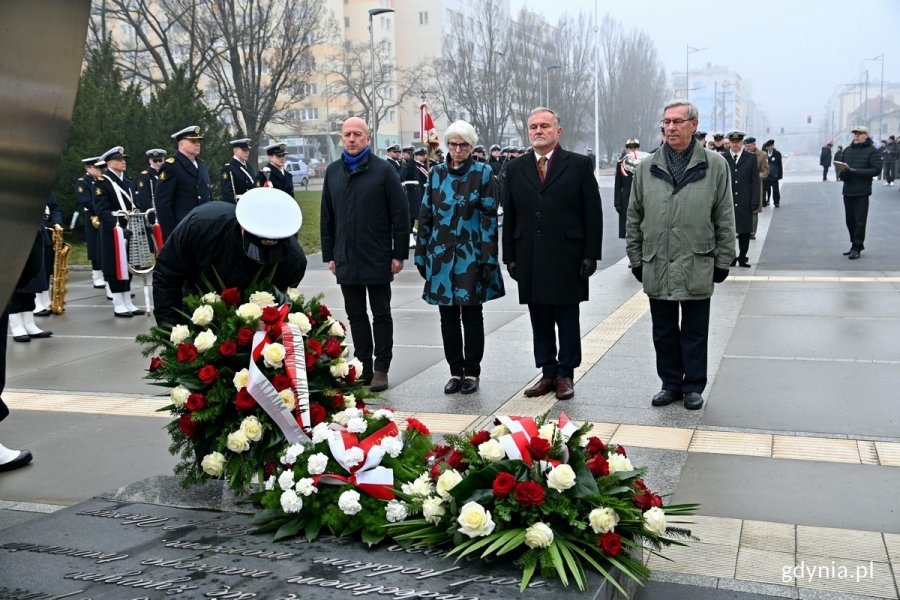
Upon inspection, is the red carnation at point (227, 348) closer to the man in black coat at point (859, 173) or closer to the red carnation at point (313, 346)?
the red carnation at point (313, 346)

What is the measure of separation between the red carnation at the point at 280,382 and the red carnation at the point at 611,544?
5.33ft

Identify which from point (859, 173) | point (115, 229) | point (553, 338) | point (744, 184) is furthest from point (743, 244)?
point (115, 229)

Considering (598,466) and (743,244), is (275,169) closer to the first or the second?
(743,244)

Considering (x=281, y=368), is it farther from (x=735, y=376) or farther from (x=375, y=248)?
(x=735, y=376)

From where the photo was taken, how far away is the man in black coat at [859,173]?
13.9 metres

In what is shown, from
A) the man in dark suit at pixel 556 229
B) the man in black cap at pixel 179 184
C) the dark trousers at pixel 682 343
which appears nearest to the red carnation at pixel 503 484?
the dark trousers at pixel 682 343

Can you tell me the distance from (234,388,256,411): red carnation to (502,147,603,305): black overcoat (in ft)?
9.47

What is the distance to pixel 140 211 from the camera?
40.9 ft

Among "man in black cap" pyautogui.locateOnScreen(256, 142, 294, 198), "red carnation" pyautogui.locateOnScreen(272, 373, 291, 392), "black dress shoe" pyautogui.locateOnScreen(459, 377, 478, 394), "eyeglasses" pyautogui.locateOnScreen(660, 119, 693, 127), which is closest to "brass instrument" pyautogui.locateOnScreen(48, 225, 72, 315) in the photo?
"man in black cap" pyautogui.locateOnScreen(256, 142, 294, 198)

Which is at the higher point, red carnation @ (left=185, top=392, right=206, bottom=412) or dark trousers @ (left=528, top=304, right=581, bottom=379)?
red carnation @ (left=185, top=392, right=206, bottom=412)

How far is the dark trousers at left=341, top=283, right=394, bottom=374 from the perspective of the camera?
24.2 feet

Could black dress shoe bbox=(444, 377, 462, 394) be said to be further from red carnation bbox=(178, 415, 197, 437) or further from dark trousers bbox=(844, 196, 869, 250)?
dark trousers bbox=(844, 196, 869, 250)

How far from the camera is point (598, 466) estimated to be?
3.71 meters
